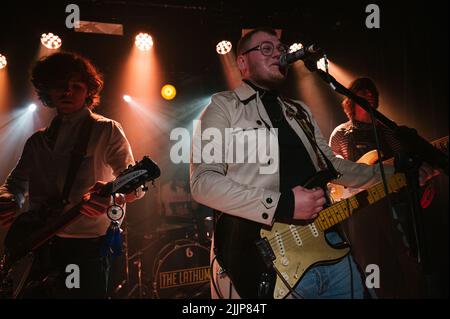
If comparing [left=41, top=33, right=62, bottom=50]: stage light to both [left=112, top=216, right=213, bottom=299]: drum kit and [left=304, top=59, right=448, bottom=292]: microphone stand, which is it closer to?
[left=112, top=216, right=213, bottom=299]: drum kit

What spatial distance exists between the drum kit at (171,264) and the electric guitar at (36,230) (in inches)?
82.3

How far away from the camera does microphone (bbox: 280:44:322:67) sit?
1824 millimetres

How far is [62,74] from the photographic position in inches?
138

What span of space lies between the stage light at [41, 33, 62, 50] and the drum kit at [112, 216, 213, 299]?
3.14 meters

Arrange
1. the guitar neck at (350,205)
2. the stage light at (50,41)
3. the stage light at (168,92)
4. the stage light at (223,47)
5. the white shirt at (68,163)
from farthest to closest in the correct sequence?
the stage light at (168,92) → the stage light at (223,47) → the stage light at (50,41) → the white shirt at (68,163) → the guitar neck at (350,205)

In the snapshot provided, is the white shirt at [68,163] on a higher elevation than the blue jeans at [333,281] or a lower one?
higher

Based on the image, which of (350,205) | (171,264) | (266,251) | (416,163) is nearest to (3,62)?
(171,264)

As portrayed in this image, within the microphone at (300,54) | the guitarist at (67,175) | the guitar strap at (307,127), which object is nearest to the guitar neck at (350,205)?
the guitar strap at (307,127)

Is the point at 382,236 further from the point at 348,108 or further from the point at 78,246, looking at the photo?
the point at 78,246

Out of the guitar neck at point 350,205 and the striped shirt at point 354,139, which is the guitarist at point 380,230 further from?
the guitar neck at point 350,205

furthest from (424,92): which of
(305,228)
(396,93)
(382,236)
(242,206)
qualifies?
(242,206)

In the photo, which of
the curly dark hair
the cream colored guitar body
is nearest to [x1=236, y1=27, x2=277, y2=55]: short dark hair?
the cream colored guitar body

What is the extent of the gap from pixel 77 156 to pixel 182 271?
289 cm

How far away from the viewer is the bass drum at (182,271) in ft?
16.3
